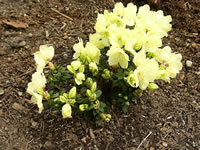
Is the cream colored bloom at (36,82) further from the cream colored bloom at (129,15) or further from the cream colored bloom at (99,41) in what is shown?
the cream colored bloom at (129,15)

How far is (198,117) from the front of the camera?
253cm

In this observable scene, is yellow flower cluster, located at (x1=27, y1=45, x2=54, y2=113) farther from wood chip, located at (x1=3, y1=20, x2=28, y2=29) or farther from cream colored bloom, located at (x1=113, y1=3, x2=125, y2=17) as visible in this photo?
wood chip, located at (x1=3, y1=20, x2=28, y2=29)

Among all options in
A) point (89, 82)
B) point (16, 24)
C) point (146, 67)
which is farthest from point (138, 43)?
point (16, 24)

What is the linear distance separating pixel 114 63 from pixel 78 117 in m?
0.65

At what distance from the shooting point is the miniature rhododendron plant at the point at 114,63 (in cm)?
190

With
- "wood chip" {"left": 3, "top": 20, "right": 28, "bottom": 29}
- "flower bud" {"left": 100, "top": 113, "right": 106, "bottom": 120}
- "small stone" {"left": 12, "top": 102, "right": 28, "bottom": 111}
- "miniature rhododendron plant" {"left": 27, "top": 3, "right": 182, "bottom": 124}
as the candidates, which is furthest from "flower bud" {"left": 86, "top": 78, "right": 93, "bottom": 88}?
"wood chip" {"left": 3, "top": 20, "right": 28, "bottom": 29}

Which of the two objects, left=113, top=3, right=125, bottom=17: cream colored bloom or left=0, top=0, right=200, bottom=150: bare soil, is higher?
left=113, top=3, right=125, bottom=17: cream colored bloom

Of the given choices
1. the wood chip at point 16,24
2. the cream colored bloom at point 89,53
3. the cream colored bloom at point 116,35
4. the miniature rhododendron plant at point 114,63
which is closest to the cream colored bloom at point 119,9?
the miniature rhododendron plant at point 114,63

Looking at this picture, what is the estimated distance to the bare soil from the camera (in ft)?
7.49

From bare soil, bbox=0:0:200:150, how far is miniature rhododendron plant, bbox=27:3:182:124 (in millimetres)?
264

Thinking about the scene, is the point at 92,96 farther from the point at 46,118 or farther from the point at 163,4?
the point at 163,4

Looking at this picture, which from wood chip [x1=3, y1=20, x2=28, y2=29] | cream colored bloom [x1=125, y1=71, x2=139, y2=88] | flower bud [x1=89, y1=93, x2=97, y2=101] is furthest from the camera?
wood chip [x1=3, y1=20, x2=28, y2=29]

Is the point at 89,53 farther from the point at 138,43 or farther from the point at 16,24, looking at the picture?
the point at 16,24

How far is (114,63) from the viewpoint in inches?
77.7
